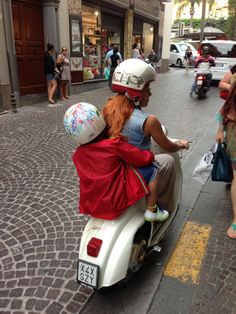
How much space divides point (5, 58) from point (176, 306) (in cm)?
765

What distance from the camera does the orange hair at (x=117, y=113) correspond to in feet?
7.42

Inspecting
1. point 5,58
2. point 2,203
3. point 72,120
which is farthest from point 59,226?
point 5,58

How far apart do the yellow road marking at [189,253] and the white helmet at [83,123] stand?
135 cm

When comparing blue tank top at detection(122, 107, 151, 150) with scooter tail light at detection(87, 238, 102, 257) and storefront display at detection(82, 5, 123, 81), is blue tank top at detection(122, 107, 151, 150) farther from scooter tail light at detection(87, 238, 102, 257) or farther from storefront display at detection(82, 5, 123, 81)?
storefront display at detection(82, 5, 123, 81)

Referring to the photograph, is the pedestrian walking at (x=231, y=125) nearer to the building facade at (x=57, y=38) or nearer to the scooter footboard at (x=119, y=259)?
the scooter footboard at (x=119, y=259)

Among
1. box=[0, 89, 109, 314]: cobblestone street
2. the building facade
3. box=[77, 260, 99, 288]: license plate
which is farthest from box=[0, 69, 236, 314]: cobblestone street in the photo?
the building facade

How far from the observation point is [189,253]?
290 centimetres

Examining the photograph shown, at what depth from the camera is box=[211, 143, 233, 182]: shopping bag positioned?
3418mm

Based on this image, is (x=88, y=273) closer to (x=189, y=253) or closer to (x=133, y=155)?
(x=133, y=155)

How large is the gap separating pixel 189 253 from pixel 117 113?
4.81 feet

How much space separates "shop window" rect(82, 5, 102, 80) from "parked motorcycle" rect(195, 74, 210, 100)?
14.3ft

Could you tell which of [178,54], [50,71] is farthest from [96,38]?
[178,54]

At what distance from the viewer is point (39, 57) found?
9.96m

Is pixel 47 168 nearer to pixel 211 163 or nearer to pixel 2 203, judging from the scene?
pixel 2 203
